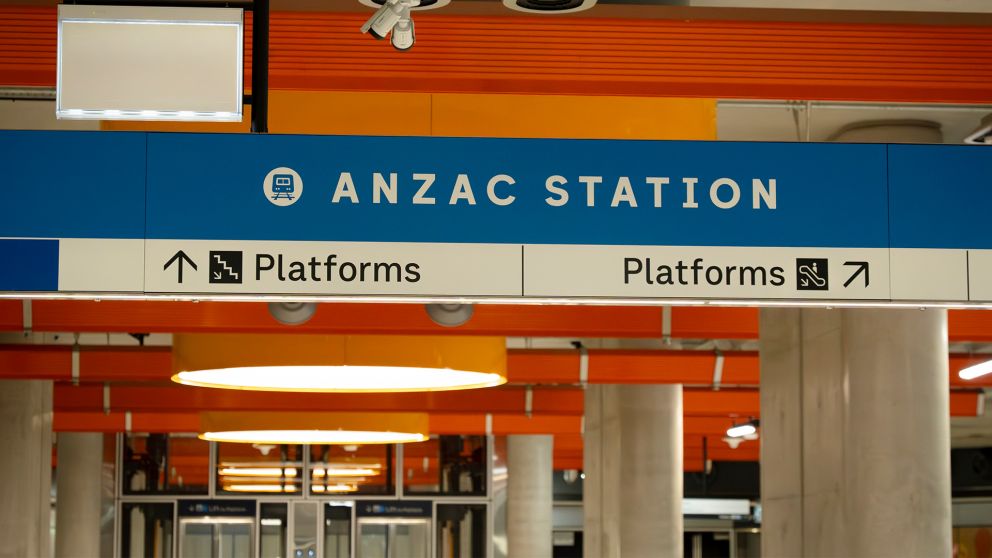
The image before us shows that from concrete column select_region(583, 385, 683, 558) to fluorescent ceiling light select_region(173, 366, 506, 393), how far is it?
456 cm

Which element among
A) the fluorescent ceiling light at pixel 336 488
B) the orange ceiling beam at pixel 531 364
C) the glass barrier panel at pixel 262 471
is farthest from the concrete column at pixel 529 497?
the orange ceiling beam at pixel 531 364

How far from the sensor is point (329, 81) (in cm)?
619

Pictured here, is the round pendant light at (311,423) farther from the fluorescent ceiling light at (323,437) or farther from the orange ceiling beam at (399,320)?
the orange ceiling beam at (399,320)

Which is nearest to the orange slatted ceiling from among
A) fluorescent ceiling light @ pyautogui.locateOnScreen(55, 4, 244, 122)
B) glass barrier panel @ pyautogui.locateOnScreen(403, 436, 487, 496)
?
fluorescent ceiling light @ pyautogui.locateOnScreen(55, 4, 244, 122)

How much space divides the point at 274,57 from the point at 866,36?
2587mm

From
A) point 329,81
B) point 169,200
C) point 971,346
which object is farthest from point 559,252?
point 971,346

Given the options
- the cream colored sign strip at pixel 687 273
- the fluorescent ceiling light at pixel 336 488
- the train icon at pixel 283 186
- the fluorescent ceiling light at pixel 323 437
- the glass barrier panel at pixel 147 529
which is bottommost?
the glass barrier panel at pixel 147 529

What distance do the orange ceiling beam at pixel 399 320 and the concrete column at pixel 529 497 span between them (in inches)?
581

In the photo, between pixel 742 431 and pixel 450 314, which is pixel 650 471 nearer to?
pixel 742 431

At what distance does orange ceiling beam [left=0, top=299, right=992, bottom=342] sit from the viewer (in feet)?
35.3

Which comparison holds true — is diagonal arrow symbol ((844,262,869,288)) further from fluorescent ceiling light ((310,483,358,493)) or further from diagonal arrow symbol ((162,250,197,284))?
fluorescent ceiling light ((310,483,358,493))

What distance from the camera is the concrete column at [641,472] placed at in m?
Result: 16.9

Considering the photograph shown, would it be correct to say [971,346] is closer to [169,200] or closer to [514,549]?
[514,549]

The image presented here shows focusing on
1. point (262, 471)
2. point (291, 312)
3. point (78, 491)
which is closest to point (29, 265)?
point (291, 312)
